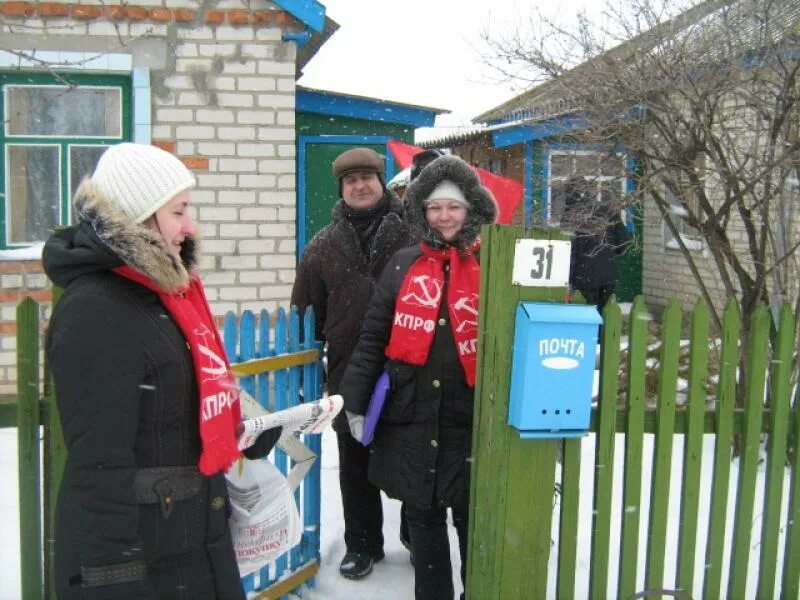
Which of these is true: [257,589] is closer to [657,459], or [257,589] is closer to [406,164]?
[657,459]

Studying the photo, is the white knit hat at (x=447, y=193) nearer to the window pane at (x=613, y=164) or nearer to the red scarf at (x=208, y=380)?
the red scarf at (x=208, y=380)

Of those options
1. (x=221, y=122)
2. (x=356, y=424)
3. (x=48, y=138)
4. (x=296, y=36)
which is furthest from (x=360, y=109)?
(x=356, y=424)

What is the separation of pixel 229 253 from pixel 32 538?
14.9 feet

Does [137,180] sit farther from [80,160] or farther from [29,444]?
[80,160]

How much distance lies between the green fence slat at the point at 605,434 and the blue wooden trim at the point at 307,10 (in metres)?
4.94

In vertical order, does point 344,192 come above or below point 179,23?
below

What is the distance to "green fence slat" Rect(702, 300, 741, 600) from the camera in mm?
2787

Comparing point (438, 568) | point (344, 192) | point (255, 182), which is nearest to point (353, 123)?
point (255, 182)

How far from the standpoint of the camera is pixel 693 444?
111 inches

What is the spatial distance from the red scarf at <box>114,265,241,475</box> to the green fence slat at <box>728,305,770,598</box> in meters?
1.94

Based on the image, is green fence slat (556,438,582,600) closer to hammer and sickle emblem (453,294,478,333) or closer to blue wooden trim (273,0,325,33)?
hammer and sickle emblem (453,294,478,333)

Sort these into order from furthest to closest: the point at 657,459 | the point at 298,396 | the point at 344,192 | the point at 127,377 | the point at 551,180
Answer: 1. the point at 551,180
2. the point at 344,192
3. the point at 298,396
4. the point at 657,459
5. the point at 127,377

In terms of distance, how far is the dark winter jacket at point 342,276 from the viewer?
347 cm

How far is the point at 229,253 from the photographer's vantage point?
22.4 ft
